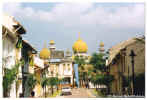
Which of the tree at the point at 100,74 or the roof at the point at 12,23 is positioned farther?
the tree at the point at 100,74

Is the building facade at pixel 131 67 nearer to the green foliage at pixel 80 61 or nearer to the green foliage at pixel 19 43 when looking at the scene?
the green foliage at pixel 19 43

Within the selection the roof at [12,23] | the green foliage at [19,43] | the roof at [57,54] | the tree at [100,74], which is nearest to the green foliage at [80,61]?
the roof at [57,54]

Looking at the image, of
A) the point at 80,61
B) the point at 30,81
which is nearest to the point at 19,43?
the point at 30,81

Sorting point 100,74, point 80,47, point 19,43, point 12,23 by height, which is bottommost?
point 100,74

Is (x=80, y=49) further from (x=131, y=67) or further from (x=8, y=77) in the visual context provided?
(x=8, y=77)

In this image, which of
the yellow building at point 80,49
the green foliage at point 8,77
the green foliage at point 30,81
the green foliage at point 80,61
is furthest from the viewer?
the yellow building at point 80,49

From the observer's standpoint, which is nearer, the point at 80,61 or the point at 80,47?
the point at 80,61

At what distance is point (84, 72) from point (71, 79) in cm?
472

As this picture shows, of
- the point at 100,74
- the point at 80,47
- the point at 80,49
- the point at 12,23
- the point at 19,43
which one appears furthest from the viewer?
the point at 80,47

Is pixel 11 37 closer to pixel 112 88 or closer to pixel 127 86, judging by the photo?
pixel 127 86

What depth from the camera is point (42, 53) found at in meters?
51.5

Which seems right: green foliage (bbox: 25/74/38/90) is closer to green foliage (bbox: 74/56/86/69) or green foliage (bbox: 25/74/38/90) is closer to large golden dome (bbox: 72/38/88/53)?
green foliage (bbox: 74/56/86/69)

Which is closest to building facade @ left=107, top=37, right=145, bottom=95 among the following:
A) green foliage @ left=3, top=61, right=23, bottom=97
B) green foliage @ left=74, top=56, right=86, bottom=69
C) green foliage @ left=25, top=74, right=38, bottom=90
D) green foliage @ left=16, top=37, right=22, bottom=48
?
green foliage @ left=25, top=74, right=38, bottom=90

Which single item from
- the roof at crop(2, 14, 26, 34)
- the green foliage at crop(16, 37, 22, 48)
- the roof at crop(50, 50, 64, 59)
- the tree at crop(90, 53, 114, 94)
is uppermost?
the roof at crop(2, 14, 26, 34)
